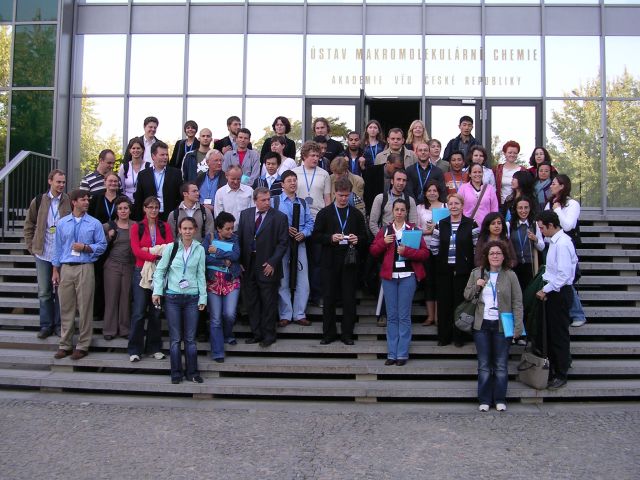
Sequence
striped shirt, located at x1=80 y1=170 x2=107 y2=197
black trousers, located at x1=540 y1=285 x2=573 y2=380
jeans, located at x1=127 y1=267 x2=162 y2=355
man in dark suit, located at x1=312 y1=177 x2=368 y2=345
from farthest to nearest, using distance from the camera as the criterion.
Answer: striped shirt, located at x1=80 y1=170 x2=107 y2=197 → man in dark suit, located at x1=312 y1=177 x2=368 y2=345 → jeans, located at x1=127 y1=267 x2=162 y2=355 → black trousers, located at x1=540 y1=285 x2=573 y2=380

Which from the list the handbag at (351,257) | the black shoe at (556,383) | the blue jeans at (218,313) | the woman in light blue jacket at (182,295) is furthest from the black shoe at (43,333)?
the black shoe at (556,383)

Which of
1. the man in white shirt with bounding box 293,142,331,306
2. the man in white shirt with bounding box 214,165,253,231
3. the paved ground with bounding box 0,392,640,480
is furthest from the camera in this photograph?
the man in white shirt with bounding box 293,142,331,306

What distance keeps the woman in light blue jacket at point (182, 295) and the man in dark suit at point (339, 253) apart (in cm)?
151

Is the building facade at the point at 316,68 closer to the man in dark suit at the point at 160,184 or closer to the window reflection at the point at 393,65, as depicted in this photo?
the window reflection at the point at 393,65

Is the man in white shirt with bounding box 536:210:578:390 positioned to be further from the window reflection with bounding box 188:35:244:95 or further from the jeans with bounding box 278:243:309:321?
the window reflection with bounding box 188:35:244:95

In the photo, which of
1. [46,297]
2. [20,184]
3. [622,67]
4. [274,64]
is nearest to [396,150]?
[46,297]

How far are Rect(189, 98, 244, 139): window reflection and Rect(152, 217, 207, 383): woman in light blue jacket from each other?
6762 millimetres

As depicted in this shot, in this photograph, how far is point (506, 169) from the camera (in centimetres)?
971

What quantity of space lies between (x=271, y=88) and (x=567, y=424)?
9489 millimetres

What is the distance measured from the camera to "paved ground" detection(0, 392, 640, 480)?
522 centimetres

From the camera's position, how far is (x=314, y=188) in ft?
28.9

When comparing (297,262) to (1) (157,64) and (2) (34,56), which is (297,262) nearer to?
(1) (157,64)

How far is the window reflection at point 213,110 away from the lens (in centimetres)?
1377

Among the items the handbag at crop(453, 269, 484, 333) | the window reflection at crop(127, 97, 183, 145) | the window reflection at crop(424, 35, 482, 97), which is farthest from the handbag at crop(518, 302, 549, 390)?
the window reflection at crop(127, 97, 183, 145)
